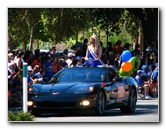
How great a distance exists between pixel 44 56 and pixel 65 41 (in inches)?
18.0

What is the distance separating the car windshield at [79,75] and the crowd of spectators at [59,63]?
0.35 feet

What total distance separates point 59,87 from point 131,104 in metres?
1.41

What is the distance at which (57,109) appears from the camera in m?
95.7

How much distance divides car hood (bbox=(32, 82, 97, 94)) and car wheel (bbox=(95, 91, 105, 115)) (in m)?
0.23

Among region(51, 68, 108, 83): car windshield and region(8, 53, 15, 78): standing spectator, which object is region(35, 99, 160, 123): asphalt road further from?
region(8, 53, 15, 78): standing spectator

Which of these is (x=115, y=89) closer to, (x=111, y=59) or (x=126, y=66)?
(x=126, y=66)

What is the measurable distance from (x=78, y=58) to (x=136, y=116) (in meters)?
1.45

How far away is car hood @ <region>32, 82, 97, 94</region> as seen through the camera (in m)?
95.8

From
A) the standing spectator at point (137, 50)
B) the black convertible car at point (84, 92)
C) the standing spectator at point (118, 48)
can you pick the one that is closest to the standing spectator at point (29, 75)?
the black convertible car at point (84, 92)

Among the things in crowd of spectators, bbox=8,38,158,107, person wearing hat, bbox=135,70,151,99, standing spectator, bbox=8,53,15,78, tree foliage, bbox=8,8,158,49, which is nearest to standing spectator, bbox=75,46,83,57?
crowd of spectators, bbox=8,38,158,107

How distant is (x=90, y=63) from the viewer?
96.5 meters

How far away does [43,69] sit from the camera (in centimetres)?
9662

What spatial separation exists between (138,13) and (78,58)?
1.33 m

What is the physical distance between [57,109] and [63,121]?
431 mm
